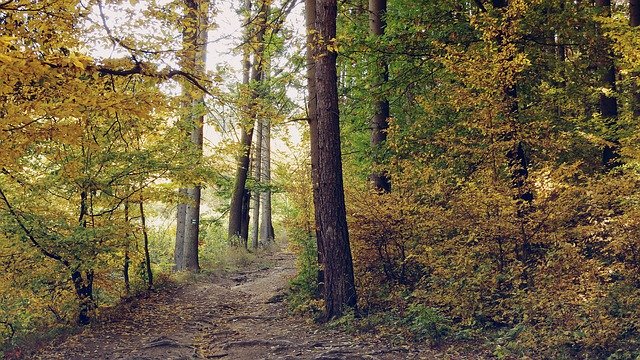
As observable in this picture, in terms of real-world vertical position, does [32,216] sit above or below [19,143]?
below

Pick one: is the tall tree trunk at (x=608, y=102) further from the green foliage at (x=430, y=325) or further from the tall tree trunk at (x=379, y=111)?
the green foliage at (x=430, y=325)

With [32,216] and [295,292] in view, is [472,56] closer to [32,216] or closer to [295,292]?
[295,292]

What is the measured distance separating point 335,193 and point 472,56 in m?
3.10

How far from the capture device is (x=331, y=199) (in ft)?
26.7

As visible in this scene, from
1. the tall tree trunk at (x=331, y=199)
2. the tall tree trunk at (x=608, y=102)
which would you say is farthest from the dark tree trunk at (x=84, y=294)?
the tall tree trunk at (x=608, y=102)

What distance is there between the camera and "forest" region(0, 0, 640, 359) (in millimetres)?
6016

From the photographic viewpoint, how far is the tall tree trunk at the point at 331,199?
8133 millimetres

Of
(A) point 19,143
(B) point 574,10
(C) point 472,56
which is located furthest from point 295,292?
(B) point 574,10

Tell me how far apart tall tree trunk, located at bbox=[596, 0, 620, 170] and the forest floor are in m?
6.03

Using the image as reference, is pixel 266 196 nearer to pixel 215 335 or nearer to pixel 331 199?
pixel 215 335

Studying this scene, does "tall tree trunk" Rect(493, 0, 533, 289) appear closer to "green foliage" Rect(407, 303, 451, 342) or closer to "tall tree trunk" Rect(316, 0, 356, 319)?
"green foliage" Rect(407, 303, 451, 342)

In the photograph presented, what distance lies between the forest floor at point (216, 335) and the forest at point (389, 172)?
402 millimetres

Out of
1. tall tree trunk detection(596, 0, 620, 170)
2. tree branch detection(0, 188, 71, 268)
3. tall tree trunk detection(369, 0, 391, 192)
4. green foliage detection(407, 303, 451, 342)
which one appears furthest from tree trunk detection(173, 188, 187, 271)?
tall tree trunk detection(596, 0, 620, 170)

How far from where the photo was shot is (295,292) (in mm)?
10586
